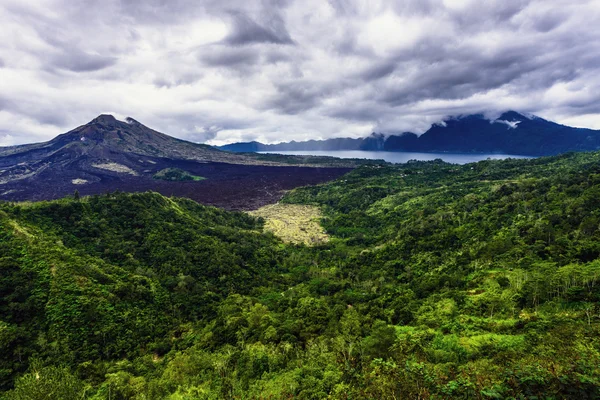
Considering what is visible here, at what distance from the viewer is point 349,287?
4781 cm

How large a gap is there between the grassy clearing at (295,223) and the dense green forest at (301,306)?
17.7m

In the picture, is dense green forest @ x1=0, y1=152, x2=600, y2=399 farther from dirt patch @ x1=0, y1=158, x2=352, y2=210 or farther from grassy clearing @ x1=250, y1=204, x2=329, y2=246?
dirt patch @ x1=0, y1=158, x2=352, y2=210

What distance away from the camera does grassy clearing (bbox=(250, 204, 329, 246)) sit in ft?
270

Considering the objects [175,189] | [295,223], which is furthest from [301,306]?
[175,189]

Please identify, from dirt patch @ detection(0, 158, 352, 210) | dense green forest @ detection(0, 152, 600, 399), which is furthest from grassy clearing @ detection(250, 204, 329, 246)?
dense green forest @ detection(0, 152, 600, 399)

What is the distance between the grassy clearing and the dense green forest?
1769 centimetres

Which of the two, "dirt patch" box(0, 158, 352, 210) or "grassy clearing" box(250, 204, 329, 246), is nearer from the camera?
"grassy clearing" box(250, 204, 329, 246)

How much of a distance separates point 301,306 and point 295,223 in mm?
61791

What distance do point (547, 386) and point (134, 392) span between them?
28.2m

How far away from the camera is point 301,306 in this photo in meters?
37.7

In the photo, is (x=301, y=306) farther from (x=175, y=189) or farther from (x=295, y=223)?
(x=175, y=189)

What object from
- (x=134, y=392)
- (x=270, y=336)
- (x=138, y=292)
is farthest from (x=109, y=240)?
(x=270, y=336)

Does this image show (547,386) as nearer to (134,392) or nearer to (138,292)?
(134,392)

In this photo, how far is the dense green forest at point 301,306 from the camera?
1841 centimetres
